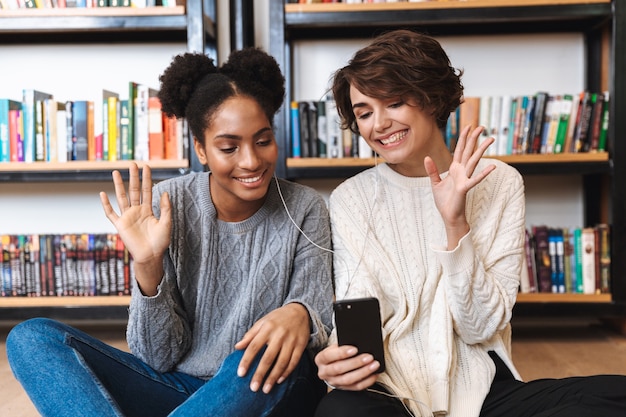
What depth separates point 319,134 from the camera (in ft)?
7.32

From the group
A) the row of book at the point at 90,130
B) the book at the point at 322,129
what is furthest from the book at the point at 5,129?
the book at the point at 322,129

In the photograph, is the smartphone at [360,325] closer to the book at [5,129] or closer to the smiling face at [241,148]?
the smiling face at [241,148]

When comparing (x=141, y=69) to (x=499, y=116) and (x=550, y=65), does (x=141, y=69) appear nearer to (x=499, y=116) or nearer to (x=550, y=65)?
(x=499, y=116)

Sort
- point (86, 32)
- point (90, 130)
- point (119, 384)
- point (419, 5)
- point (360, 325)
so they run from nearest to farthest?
point (360, 325)
point (119, 384)
point (419, 5)
point (90, 130)
point (86, 32)

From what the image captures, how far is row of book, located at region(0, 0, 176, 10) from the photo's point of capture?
7.18 ft

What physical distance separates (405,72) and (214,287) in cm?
54

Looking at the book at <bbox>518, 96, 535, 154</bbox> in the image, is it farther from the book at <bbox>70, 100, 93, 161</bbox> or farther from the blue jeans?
the book at <bbox>70, 100, 93, 161</bbox>

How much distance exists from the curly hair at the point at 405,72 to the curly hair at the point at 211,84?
157mm

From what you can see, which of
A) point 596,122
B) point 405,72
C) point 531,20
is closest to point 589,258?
point 596,122

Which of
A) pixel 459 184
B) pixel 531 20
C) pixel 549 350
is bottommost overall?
pixel 549 350

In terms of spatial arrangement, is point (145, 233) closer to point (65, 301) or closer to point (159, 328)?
point (159, 328)

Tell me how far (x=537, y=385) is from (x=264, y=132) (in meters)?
0.65

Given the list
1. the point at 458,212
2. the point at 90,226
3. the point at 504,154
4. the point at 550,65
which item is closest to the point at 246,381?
the point at 458,212

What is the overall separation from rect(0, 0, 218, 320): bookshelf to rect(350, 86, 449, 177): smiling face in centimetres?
106
